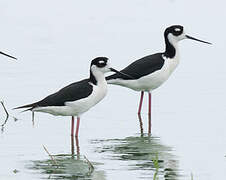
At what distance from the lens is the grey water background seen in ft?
35.2

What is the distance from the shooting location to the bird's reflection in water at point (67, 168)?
9.82 m

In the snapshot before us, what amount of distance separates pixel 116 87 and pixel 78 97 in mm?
3530

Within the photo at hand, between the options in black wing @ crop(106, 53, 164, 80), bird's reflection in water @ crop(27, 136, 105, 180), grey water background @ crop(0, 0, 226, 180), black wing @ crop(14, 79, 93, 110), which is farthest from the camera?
black wing @ crop(106, 53, 164, 80)

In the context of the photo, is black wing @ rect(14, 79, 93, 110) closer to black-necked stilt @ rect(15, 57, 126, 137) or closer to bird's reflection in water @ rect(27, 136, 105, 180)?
black-necked stilt @ rect(15, 57, 126, 137)

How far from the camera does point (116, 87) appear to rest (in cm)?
1533

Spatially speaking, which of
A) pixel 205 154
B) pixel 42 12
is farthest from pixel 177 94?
pixel 42 12

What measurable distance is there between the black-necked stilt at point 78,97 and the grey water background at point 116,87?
418 mm

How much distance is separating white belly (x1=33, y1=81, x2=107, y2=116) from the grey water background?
1.25 feet

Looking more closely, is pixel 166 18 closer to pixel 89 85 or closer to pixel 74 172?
pixel 89 85

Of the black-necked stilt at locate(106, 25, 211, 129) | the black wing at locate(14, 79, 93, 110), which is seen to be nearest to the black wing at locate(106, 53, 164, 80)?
the black-necked stilt at locate(106, 25, 211, 129)

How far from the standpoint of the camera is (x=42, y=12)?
23.1 m

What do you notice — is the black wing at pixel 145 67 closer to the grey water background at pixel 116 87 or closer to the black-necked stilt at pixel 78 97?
the grey water background at pixel 116 87

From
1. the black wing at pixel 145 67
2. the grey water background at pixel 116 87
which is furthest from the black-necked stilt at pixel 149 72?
the grey water background at pixel 116 87

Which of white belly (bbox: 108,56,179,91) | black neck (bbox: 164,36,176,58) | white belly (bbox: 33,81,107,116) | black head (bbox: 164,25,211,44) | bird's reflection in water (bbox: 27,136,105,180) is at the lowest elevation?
bird's reflection in water (bbox: 27,136,105,180)
